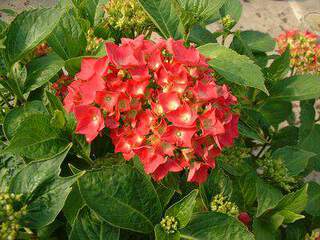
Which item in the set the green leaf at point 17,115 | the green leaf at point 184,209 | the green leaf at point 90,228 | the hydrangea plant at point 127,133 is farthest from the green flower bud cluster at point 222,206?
the green leaf at point 17,115

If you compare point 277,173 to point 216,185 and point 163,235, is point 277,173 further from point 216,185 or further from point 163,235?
point 163,235

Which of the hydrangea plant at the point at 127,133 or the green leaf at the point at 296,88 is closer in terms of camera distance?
the hydrangea plant at the point at 127,133

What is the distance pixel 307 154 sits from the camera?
1.57 metres

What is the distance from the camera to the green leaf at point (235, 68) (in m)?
1.19

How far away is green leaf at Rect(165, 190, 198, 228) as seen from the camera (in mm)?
1097

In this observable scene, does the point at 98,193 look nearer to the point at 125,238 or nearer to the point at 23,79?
the point at 125,238

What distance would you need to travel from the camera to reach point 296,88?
5.36 ft

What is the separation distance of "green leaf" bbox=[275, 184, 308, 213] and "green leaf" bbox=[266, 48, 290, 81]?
53 cm

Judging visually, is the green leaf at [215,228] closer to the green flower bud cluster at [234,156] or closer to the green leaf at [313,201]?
the green flower bud cluster at [234,156]

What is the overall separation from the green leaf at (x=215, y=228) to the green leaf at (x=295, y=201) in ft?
0.87

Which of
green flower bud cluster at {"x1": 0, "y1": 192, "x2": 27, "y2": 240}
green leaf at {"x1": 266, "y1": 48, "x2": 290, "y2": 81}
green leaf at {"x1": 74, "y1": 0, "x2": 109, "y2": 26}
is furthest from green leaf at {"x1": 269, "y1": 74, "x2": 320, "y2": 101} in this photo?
green flower bud cluster at {"x1": 0, "y1": 192, "x2": 27, "y2": 240}

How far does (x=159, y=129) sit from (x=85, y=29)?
0.55 metres

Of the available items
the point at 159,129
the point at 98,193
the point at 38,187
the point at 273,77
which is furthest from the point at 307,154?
the point at 38,187

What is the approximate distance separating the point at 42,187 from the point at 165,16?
2.04 feet
